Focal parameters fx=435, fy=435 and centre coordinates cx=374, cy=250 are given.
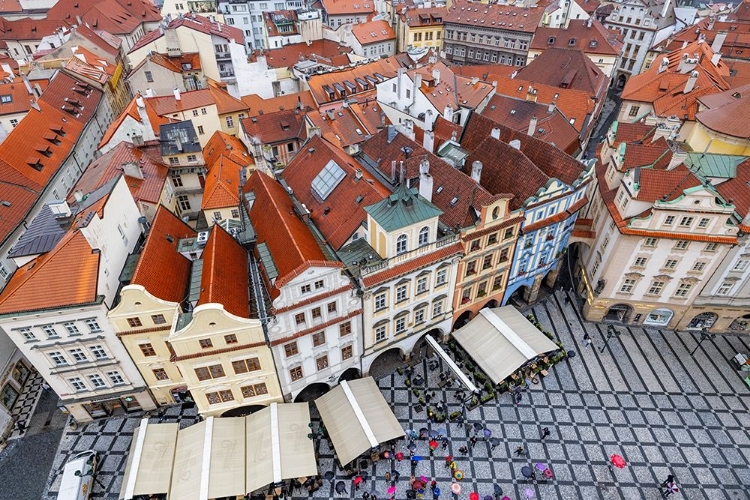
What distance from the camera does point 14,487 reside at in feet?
122

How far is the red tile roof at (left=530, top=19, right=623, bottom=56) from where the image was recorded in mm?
94500

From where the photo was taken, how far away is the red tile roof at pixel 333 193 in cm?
4081

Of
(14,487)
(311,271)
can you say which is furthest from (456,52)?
(14,487)

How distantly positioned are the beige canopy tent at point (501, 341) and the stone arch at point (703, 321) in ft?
61.2

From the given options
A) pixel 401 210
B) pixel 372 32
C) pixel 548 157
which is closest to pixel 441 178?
pixel 401 210

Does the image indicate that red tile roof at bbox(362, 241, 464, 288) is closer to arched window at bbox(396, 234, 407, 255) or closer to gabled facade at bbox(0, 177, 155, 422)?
arched window at bbox(396, 234, 407, 255)

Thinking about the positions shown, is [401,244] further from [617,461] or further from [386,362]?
[617,461]

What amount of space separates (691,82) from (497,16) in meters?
56.7

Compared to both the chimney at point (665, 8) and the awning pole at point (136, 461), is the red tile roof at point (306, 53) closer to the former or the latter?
the awning pole at point (136, 461)

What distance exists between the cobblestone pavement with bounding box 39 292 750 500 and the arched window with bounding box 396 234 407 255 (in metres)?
15.2

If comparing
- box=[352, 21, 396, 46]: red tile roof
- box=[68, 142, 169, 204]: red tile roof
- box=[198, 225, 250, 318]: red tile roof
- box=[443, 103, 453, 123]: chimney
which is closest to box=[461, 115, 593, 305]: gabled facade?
box=[443, 103, 453, 123]: chimney

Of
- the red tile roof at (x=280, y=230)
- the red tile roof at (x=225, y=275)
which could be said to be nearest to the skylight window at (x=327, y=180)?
the red tile roof at (x=280, y=230)

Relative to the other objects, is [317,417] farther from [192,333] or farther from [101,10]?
[101,10]

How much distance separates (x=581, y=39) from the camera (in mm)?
96375
